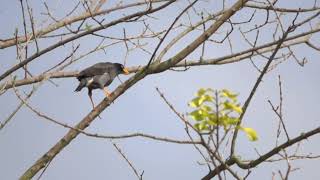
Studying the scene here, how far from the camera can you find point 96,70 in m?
11.4

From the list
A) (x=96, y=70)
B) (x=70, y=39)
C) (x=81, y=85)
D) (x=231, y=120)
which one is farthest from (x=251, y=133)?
(x=96, y=70)

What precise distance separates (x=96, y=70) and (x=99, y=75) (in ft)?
0.35

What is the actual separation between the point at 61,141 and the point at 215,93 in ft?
8.73

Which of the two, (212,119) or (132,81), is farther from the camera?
(132,81)

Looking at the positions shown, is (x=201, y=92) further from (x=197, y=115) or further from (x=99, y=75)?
(x=99, y=75)

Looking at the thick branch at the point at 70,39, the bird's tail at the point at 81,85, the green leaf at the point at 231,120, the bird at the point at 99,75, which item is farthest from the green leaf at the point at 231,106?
the bird's tail at the point at 81,85

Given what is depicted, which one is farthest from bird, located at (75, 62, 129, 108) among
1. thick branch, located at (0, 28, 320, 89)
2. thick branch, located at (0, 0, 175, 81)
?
thick branch, located at (0, 0, 175, 81)

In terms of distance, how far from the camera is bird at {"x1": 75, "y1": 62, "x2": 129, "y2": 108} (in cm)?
1070

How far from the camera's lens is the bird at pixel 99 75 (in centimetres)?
1070

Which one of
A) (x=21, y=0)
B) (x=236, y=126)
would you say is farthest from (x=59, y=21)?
(x=236, y=126)

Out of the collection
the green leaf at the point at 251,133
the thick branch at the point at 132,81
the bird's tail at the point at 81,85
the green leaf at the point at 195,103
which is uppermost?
the bird's tail at the point at 81,85

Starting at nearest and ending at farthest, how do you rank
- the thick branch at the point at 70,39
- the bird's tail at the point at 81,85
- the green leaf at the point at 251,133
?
the green leaf at the point at 251,133 < the thick branch at the point at 70,39 < the bird's tail at the point at 81,85

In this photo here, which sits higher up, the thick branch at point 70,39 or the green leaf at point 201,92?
the thick branch at point 70,39

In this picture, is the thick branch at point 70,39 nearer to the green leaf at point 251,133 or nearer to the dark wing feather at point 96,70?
the green leaf at point 251,133
